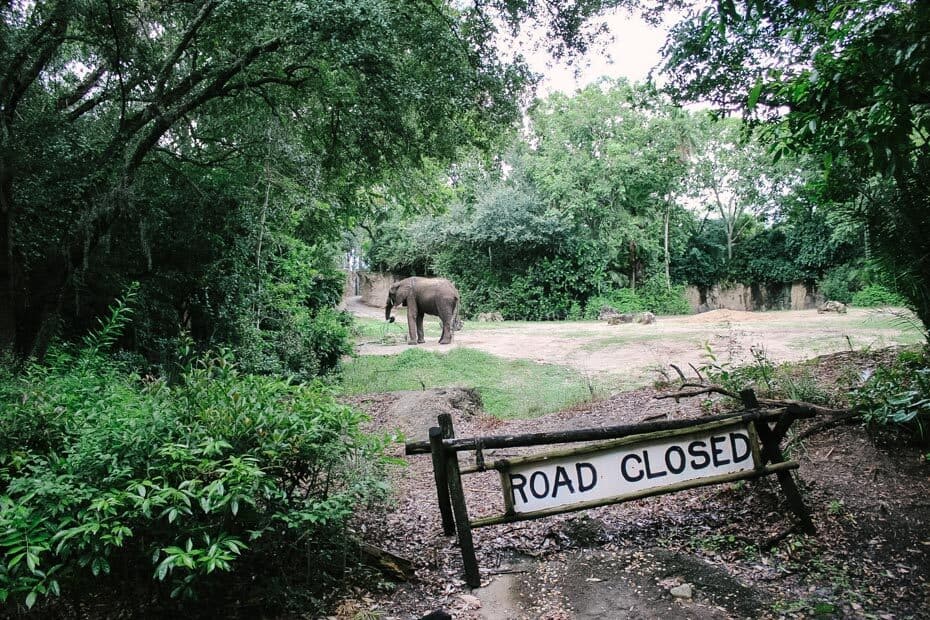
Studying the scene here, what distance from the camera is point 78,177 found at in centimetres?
636

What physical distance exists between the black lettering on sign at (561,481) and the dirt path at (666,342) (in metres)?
5.56

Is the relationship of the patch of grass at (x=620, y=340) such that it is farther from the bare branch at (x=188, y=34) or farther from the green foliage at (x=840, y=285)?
the green foliage at (x=840, y=285)

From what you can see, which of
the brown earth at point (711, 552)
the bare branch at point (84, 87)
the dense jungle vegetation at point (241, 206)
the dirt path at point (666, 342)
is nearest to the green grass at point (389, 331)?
the dirt path at point (666, 342)

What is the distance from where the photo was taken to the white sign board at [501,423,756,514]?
9.71 ft

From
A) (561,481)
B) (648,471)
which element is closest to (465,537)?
(561,481)

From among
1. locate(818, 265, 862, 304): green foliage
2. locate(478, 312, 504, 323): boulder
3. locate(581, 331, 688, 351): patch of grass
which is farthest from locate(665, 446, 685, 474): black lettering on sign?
locate(818, 265, 862, 304): green foliage

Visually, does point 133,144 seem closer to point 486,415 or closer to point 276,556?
point 486,415

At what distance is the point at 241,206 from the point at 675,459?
709cm

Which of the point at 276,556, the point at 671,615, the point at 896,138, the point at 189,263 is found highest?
the point at 189,263

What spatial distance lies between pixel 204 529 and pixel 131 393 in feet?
3.94

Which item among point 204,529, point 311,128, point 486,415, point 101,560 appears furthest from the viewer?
point 311,128

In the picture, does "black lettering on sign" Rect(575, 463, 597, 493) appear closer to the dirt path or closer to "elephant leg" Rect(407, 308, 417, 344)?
the dirt path

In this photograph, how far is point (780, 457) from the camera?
10.5 ft

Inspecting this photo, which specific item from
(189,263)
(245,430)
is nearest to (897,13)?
(245,430)
